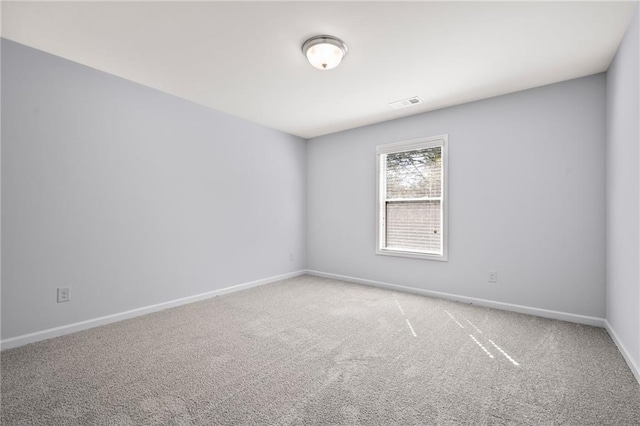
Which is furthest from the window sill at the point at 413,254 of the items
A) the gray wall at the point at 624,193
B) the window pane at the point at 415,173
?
the gray wall at the point at 624,193

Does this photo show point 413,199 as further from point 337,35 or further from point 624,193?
point 337,35

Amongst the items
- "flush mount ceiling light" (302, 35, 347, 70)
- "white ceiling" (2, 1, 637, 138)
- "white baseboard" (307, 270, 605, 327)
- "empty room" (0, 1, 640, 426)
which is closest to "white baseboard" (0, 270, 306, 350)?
"empty room" (0, 1, 640, 426)

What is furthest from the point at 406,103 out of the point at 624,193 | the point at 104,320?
the point at 104,320

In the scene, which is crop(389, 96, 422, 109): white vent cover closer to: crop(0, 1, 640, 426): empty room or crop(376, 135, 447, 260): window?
crop(0, 1, 640, 426): empty room

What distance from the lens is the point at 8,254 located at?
242 cm

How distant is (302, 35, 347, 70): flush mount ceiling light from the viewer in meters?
2.37

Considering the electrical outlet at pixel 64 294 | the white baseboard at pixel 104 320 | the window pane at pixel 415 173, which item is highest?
the window pane at pixel 415 173

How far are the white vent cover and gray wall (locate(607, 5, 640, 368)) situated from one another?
1701mm

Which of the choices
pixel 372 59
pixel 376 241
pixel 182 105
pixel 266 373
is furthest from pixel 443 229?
pixel 182 105

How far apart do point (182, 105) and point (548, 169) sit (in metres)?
4.11

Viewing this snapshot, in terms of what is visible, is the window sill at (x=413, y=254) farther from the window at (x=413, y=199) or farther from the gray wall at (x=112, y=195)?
the gray wall at (x=112, y=195)

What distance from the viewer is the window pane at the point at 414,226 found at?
4047 mm

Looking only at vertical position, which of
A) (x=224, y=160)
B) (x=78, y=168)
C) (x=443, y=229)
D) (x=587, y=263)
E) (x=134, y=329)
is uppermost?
(x=224, y=160)

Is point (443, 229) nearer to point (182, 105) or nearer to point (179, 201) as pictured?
point (179, 201)
